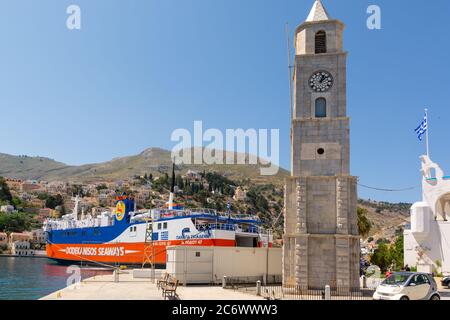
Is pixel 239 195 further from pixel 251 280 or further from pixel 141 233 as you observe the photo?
pixel 251 280

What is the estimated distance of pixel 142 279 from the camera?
30.4m

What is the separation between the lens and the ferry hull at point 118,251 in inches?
1778

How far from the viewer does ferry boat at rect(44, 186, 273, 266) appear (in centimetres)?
4578

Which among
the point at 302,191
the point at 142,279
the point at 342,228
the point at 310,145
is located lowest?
the point at 142,279

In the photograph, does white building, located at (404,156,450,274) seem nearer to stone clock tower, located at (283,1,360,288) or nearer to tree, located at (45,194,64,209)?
stone clock tower, located at (283,1,360,288)

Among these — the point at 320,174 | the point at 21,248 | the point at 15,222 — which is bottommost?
the point at 21,248

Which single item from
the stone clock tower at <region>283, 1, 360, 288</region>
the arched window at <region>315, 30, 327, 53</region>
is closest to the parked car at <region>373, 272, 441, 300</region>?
the stone clock tower at <region>283, 1, 360, 288</region>

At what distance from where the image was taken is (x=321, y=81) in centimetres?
2381

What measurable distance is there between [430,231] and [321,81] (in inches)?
718

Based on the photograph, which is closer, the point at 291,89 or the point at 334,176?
the point at 334,176

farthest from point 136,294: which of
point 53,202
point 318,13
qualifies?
point 53,202
